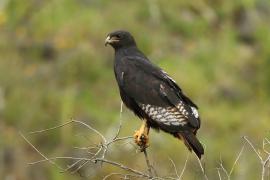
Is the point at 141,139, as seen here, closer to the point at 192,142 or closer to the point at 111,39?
the point at 192,142

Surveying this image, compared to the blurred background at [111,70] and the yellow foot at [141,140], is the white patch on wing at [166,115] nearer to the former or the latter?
the yellow foot at [141,140]

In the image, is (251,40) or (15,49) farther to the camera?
(251,40)

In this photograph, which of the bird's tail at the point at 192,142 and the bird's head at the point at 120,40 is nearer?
the bird's tail at the point at 192,142

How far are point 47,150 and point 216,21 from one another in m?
5.58

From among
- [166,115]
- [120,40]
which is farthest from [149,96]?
[120,40]

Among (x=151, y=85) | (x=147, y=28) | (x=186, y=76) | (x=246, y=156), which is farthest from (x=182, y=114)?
(x=147, y=28)

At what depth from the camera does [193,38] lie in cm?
1964

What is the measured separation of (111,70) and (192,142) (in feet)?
34.1

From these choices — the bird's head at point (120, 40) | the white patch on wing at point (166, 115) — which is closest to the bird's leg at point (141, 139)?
the white patch on wing at point (166, 115)

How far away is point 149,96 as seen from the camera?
333 inches

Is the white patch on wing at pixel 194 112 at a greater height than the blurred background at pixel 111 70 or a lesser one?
greater

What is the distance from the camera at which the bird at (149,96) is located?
8.12 m

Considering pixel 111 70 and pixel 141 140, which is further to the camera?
pixel 111 70

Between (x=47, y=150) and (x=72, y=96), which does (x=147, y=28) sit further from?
(x=47, y=150)
